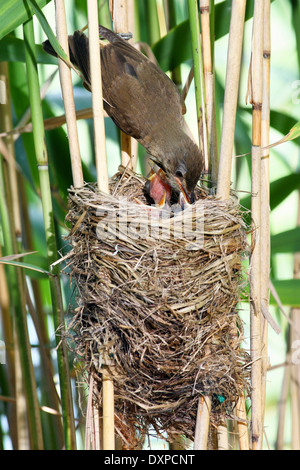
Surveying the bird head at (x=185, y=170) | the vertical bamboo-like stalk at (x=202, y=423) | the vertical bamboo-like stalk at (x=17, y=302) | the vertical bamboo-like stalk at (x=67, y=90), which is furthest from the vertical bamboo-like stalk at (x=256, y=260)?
the vertical bamboo-like stalk at (x=17, y=302)

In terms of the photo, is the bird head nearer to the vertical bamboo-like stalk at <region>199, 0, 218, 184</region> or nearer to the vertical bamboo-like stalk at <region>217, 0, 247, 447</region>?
the vertical bamboo-like stalk at <region>199, 0, 218, 184</region>

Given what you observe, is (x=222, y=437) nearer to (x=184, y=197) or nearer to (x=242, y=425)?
(x=242, y=425)

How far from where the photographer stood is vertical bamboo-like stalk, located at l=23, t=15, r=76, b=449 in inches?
58.5

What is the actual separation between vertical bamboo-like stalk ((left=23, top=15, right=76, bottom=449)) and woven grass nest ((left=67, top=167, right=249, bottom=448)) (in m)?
0.13

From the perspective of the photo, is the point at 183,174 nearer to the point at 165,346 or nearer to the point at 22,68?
the point at 165,346

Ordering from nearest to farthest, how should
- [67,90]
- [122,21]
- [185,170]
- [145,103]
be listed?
[67,90] < [122,21] < [185,170] < [145,103]

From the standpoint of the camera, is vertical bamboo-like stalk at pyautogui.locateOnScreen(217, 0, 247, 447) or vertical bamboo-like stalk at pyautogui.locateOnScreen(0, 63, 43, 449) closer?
vertical bamboo-like stalk at pyautogui.locateOnScreen(217, 0, 247, 447)

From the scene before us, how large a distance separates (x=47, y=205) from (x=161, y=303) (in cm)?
50

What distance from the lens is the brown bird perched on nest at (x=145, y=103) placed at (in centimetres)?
200

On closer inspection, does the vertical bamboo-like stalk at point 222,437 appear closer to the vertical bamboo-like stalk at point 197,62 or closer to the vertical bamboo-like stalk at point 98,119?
the vertical bamboo-like stalk at point 98,119

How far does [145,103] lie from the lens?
2.20 metres

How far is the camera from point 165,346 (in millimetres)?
1381

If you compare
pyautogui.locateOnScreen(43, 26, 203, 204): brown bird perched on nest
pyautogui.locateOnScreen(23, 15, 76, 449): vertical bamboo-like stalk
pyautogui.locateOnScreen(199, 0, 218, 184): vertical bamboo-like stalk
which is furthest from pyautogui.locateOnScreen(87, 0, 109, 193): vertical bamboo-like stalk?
pyautogui.locateOnScreen(43, 26, 203, 204): brown bird perched on nest

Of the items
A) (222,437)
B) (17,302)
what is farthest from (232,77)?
(17,302)
